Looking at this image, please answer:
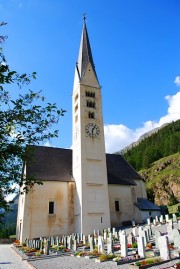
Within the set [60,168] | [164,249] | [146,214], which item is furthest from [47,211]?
[164,249]

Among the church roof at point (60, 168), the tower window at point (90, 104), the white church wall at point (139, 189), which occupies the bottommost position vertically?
the white church wall at point (139, 189)

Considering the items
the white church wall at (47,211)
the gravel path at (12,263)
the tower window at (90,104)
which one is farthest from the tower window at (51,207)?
the tower window at (90,104)

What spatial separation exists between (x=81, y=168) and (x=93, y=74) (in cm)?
1549

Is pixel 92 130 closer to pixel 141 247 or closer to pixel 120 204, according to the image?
pixel 120 204

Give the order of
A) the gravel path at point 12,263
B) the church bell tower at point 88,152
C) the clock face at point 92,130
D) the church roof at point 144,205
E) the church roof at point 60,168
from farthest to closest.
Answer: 1. the church roof at point 144,205
2. the clock face at point 92,130
3. the church roof at point 60,168
4. the church bell tower at point 88,152
5. the gravel path at point 12,263

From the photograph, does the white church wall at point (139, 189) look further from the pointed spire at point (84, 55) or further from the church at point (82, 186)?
the pointed spire at point (84, 55)

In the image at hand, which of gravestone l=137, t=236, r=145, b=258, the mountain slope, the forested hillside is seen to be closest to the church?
gravestone l=137, t=236, r=145, b=258

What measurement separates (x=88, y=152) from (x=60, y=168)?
4.82 meters

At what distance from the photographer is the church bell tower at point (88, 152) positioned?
28.6m

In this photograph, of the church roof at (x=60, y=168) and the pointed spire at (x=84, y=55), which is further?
the pointed spire at (x=84, y=55)

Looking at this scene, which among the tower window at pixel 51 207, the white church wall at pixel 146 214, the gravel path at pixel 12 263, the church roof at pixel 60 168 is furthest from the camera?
the white church wall at pixel 146 214

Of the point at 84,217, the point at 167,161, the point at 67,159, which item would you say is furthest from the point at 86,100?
the point at 167,161

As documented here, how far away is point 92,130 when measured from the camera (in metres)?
33.1

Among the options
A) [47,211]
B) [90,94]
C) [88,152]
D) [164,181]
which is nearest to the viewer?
[47,211]
